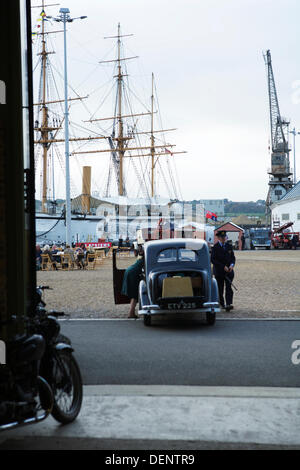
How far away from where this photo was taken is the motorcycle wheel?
489cm

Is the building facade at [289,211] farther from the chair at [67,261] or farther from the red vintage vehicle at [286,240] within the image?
the chair at [67,261]

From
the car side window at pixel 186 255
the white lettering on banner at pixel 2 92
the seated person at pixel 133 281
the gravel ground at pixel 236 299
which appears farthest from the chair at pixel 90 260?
the white lettering on banner at pixel 2 92

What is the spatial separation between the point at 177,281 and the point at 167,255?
3.58 ft

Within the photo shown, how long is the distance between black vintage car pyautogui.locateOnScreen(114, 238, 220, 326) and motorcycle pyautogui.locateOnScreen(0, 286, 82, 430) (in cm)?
534

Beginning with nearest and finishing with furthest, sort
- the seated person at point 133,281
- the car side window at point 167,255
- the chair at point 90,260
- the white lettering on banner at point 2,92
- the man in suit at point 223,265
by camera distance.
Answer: the white lettering on banner at point 2,92
the car side window at point 167,255
the seated person at point 133,281
the man in suit at point 223,265
the chair at point 90,260

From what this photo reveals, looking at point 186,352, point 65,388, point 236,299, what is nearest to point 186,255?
point 186,352

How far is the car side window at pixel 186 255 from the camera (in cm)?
1152

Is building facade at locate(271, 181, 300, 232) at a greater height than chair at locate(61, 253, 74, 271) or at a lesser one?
greater

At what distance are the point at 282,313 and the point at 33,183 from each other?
8006 mm

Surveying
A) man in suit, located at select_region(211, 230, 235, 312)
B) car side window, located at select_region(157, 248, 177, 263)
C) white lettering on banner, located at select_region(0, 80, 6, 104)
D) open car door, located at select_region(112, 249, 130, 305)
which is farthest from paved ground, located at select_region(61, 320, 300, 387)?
white lettering on banner, located at select_region(0, 80, 6, 104)

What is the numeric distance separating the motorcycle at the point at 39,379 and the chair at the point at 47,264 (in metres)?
25.8

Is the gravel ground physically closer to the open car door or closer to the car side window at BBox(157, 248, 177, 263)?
the open car door

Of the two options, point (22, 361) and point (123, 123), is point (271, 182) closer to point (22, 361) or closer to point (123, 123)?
point (123, 123)
